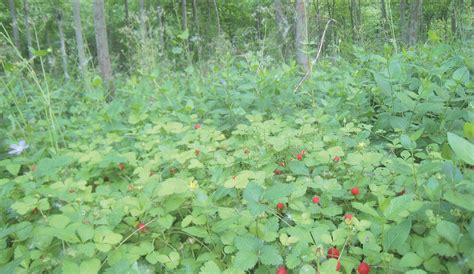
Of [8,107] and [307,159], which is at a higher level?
[8,107]

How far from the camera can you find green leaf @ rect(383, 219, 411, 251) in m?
1.11

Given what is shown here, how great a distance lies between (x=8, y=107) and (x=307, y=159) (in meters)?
2.51

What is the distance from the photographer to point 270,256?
1.13 metres

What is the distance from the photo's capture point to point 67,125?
2.82 m

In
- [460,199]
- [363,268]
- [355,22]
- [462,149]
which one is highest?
[355,22]

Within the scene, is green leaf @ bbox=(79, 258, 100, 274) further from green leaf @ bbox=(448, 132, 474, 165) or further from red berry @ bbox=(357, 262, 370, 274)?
green leaf @ bbox=(448, 132, 474, 165)

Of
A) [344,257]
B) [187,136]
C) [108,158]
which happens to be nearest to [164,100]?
[187,136]

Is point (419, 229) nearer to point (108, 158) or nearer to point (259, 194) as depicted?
point (259, 194)

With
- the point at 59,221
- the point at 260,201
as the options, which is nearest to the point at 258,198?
the point at 260,201

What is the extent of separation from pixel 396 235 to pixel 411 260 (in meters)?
0.08

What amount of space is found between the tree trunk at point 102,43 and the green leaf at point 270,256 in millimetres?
4127

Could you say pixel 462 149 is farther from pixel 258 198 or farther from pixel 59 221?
pixel 59 221

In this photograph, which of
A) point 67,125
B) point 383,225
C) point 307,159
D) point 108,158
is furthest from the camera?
point 67,125

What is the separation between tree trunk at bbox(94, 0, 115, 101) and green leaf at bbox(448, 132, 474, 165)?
4463mm
